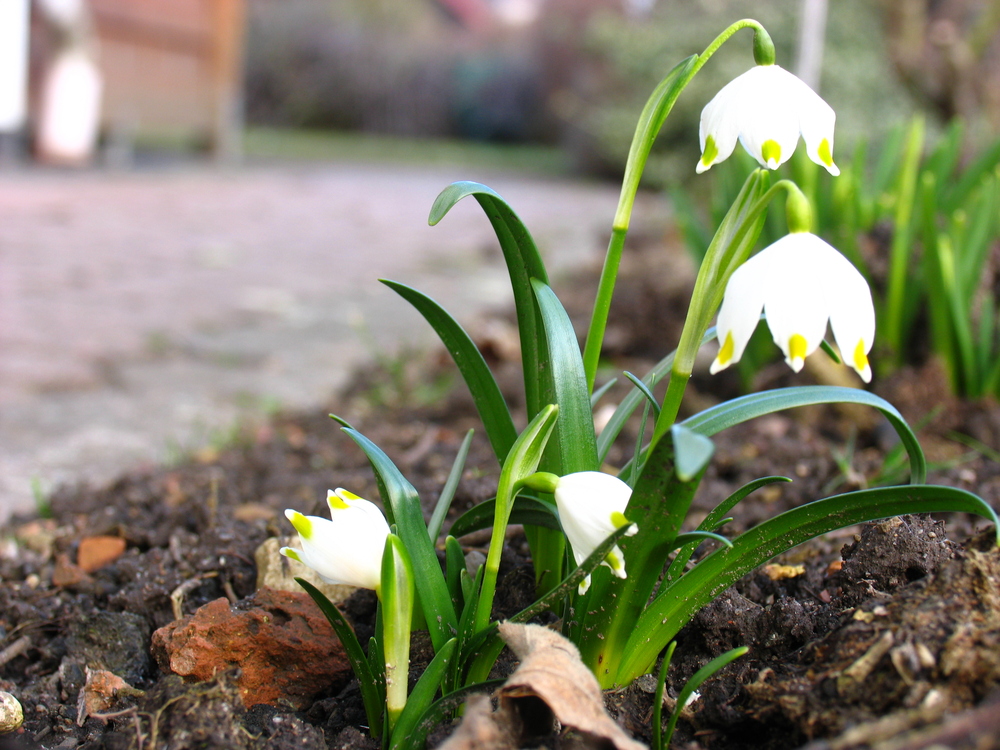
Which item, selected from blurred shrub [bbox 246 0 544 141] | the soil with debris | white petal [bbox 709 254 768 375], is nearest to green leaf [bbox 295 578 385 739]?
the soil with debris

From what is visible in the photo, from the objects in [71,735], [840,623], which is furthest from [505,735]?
[71,735]

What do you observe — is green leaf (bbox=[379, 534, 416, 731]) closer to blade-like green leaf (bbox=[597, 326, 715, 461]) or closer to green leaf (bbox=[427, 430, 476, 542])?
green leaf (bbox=[427, 430, 476, 542])

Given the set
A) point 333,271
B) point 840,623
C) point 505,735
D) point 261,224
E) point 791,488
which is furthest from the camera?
point 261,224

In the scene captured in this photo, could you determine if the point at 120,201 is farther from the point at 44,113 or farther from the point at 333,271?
the point at 333,271

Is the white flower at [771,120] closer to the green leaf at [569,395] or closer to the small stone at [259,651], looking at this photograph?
the green leaf at [569,395]

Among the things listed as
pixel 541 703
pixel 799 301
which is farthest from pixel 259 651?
pixel 799 301

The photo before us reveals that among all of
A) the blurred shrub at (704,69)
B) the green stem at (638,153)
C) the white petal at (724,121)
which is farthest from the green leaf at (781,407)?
the blurred shrub at (704,69)
